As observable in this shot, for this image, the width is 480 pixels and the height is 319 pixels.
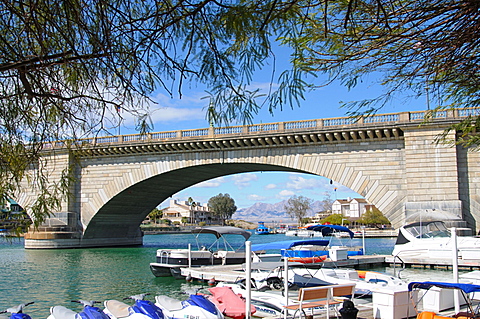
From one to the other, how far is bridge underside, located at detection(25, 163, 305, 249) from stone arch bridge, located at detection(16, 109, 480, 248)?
3.3 inches

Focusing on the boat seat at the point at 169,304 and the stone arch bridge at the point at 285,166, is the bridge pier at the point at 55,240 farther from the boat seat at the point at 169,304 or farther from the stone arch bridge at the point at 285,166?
the boat seat at the point at 169,304

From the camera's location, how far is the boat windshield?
24.5 m

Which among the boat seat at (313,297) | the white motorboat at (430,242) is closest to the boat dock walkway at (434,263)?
the white motorboat at (430,242)

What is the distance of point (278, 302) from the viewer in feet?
41.0

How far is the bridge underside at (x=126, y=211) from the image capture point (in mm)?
37812

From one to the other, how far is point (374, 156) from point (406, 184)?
99.4 inches

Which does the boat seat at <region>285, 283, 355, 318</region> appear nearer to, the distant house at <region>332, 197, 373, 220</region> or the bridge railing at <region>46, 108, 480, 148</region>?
the bridge railing at <region>46, 108, 480, 148</region>

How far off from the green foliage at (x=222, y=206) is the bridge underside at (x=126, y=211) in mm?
103506

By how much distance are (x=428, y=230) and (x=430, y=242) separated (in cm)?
98

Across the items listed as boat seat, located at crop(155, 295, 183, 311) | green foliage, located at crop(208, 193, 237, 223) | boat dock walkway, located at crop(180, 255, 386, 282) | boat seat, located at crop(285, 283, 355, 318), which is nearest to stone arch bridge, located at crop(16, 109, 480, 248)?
boat dock walkway, located at crop(180, 255, 386, 282)

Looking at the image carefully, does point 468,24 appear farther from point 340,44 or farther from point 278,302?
point 278,302

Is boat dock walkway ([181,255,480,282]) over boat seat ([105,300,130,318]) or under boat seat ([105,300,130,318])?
under

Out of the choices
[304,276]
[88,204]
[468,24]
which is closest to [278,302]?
[304,276]

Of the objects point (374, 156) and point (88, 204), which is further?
point (88, 204)
